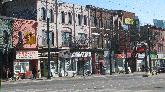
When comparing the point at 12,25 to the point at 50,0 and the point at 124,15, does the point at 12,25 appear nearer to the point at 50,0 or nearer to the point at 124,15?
the point at 50,0

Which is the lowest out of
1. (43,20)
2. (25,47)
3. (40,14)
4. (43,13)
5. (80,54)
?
(80,54)

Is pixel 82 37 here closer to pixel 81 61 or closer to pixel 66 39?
pixel 81 61

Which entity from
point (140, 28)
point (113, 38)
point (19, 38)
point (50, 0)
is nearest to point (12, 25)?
point (19, 38)

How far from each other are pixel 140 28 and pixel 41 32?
32.2 meters

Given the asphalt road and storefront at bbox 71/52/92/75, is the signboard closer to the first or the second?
storefront at bbox 71/52/92/75

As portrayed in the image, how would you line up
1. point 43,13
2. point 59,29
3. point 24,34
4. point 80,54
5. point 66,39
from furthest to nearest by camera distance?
point 80,54, point 66,39, point 59,29, point 43,13, point 24,34

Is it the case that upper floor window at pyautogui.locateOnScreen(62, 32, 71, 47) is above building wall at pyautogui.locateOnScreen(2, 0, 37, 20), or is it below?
below

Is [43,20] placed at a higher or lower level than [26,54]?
higher

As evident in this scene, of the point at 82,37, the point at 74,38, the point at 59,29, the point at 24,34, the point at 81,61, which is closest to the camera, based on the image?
the point at 24,34

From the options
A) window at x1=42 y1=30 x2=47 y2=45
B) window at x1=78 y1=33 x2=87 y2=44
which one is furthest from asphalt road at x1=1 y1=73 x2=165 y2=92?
window at x1=78 y1=33 x2=87 y2=44

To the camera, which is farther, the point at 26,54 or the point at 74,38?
the point at 74,38

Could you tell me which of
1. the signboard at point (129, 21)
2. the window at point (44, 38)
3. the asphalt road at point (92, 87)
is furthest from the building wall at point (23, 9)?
the signboard at point (129, 21)

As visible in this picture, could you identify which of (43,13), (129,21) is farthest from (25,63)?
(129,21)

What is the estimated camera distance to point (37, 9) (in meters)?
54.9
